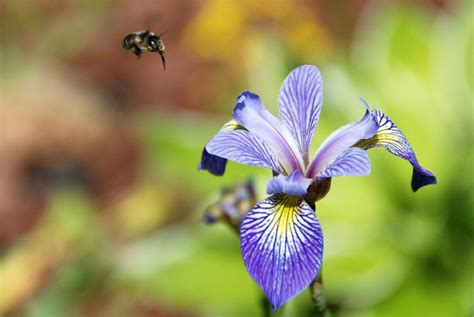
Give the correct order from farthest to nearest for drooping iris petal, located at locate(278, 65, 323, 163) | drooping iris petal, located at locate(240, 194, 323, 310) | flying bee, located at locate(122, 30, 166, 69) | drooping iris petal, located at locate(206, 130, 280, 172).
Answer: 1. flying bee, located at locate(122, 30, 166, 69)
2. drooping iris petal, located at locate(278, 65, 323, 163)
3. drooping iris petal, located at locate(206, 130, 280, 172)
4. drooping iris petal, located at locate(240, 194, 323, 310)

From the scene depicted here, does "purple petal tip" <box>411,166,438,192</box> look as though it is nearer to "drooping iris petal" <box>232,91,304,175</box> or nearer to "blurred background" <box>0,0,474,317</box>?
"drooping iris petal" <box>232,91,304,175</box>

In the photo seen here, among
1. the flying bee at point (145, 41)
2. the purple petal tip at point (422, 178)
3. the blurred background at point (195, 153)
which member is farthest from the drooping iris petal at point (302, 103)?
the blurred background at point (195, 153)

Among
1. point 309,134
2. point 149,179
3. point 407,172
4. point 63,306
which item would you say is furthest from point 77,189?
point 309,134

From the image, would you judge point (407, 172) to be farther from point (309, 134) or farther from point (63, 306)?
point (309, 134)

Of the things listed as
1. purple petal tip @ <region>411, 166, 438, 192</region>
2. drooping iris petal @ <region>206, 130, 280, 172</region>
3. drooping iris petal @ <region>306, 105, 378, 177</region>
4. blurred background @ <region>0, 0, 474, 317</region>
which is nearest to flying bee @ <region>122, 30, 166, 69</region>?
drooping iris petal @ <region>206, 130, 280, 172</region>

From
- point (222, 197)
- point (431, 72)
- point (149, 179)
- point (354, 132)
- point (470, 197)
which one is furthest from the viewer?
point (149, 179)

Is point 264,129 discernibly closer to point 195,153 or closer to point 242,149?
point 242,149

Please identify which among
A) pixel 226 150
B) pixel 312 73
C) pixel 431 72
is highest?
pixel 431 72
